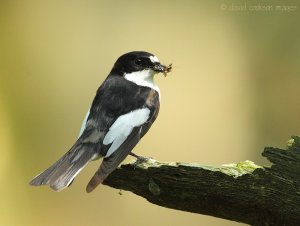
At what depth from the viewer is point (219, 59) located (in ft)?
21.8

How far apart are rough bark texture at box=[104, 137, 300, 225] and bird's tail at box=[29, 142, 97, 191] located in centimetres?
39

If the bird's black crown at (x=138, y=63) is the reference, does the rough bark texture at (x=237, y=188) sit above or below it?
below

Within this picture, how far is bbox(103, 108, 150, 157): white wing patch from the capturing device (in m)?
4.03

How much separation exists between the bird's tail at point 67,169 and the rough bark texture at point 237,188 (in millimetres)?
392

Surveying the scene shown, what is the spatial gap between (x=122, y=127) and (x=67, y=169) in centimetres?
40

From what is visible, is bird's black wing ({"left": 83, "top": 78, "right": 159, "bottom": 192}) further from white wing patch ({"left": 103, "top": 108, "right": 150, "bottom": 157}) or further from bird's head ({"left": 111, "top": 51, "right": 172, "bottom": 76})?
bird's head ({"left": 111, "top": 51, "right": 172, "bottom": 76})

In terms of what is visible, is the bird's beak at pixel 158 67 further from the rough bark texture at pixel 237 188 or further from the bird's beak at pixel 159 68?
the rough bark texture at pixel 237 188

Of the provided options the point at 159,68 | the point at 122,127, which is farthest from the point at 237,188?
the point at 159,68

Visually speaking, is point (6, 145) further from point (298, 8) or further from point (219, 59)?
point (298, 8)

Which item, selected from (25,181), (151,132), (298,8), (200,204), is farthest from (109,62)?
(200,204)

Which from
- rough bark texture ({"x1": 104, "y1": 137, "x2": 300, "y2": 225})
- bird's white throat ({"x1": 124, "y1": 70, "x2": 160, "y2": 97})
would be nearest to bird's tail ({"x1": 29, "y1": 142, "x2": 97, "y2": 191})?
rough bark texture ({"x1": 104, "y1": 137, "x2": 300, "y2": 225})

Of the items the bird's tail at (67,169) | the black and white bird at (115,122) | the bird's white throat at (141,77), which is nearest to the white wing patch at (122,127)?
the black and white bird at (115,122)

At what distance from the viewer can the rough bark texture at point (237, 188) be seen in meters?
3.37

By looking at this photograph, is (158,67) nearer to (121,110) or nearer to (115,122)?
(121,110)
